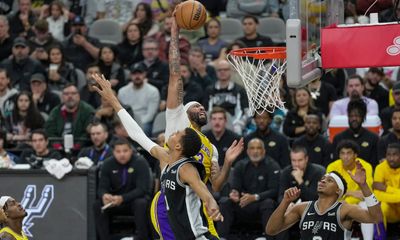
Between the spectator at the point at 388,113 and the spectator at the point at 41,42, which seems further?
the spectator at the point at 41,42

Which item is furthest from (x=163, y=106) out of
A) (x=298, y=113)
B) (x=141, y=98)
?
(x=298, y=113)

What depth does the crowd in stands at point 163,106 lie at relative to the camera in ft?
46.3

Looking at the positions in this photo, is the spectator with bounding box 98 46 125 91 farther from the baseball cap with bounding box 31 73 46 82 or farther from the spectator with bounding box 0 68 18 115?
the spectator with bounding box 0 68 18 115

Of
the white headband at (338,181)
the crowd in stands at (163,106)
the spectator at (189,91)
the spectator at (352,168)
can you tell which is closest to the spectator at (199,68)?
the crowd in stands at (163,106)

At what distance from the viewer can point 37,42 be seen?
18.9 meters

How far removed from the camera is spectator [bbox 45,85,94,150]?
53.3 feet

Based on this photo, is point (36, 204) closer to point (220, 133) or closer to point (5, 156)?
point (5, 156)

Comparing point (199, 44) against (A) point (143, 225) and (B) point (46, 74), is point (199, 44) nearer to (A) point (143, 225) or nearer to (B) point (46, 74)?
(B) point (46, 74)

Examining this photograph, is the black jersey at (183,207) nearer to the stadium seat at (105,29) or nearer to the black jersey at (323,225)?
the black jersey at (323,225)

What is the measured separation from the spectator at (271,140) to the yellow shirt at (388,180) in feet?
5.07

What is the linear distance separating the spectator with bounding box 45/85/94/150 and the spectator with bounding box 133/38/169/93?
1722mm

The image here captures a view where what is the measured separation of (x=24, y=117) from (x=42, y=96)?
3.26 ft

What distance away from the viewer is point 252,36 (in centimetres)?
1803

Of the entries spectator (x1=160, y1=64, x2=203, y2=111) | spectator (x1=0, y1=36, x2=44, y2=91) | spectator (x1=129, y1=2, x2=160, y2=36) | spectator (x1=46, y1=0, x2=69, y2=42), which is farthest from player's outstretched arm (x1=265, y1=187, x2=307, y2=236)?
spectator (x1=46, y1=0, x2=69, y2=42)
